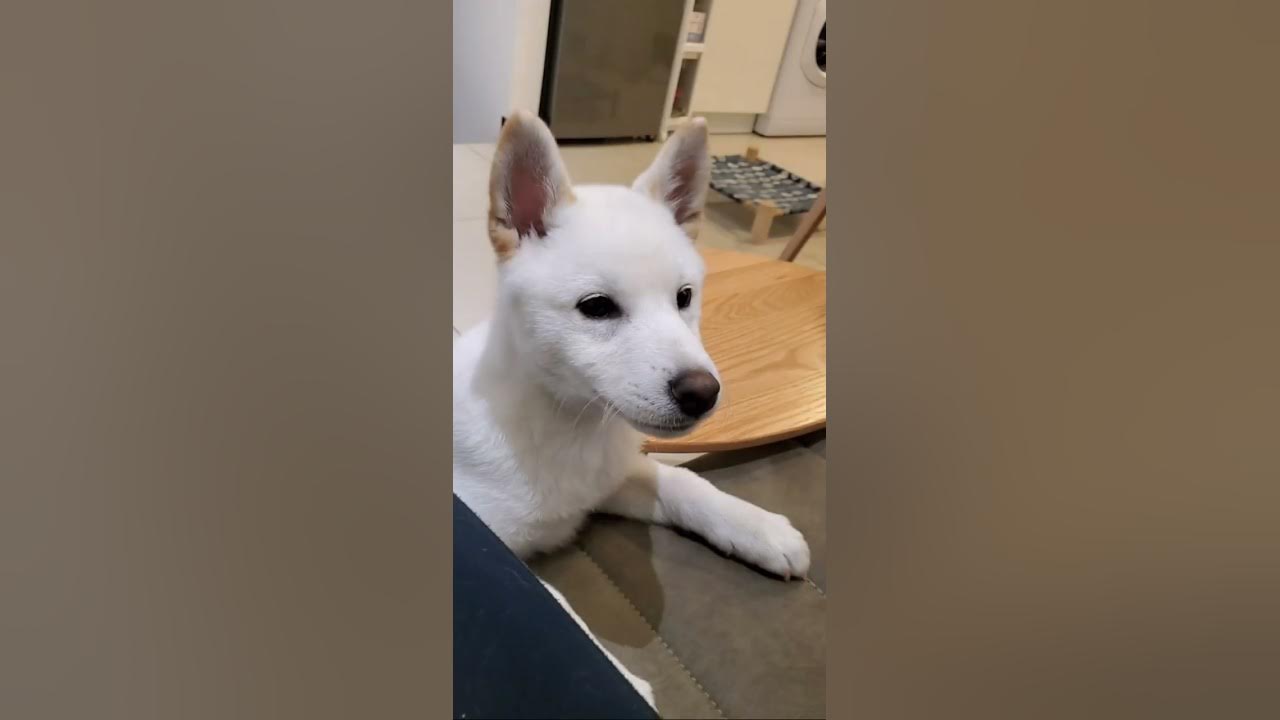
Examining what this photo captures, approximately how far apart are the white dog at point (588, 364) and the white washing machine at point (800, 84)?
5.8 inches

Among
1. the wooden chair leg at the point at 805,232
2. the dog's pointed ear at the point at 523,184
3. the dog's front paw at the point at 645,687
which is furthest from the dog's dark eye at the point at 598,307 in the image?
the wooden chair leg at the point at 805,232

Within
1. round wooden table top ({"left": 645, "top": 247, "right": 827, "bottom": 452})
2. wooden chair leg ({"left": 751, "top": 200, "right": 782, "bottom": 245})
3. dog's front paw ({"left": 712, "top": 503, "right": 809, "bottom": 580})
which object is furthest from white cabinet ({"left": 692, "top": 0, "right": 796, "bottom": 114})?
dog's front paw ({"left": 712, "top": 503, "right": 809, "bottom": 580})

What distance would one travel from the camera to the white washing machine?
53cm

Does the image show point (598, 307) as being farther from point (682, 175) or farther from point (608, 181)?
point (608, 181)

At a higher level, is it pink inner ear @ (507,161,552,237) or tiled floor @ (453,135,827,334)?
pink inner ear @ (507,161,552,237)

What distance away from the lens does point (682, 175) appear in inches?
35.1

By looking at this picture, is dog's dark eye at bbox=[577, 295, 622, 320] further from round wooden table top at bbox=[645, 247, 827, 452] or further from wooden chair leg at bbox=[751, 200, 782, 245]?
wooden chair leg at bbox=[751, 200, 782, 245]

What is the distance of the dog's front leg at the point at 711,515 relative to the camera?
0.81 meters

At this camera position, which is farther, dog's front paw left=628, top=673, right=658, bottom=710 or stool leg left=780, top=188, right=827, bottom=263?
stool leg left=780, top=188, right=827, bottom=263

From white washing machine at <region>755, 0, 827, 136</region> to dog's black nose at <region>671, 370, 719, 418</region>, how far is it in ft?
0.80
